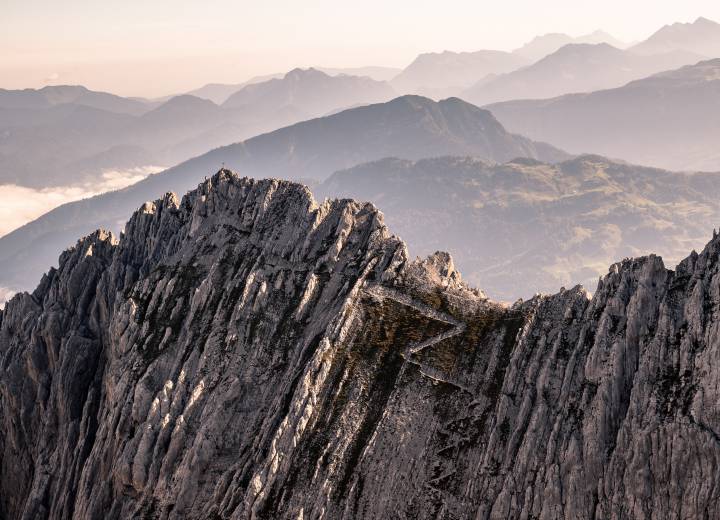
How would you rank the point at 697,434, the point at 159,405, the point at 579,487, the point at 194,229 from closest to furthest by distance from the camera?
the point at 697,434
the point at 579,487
the point at 159,405
the point at 194,229

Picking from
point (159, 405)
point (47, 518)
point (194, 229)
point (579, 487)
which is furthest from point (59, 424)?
point (579, 487)

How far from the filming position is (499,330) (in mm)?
90312

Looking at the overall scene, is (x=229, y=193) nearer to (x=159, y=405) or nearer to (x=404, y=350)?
(x=159, y=405)

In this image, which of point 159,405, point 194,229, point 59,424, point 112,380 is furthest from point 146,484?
point 194,229

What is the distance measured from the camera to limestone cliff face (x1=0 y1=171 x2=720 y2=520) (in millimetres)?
66875

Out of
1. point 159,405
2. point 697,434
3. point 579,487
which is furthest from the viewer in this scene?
point 159,405

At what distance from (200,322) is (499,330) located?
164 ft

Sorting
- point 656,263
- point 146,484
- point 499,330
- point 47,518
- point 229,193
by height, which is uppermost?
point 229,193

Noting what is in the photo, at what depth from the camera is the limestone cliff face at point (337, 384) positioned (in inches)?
2633

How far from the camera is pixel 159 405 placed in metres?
98.8

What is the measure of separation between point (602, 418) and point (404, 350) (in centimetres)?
3108

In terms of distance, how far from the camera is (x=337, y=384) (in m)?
89.1

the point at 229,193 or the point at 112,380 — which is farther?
the point at 229,193

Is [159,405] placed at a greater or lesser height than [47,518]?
greater
